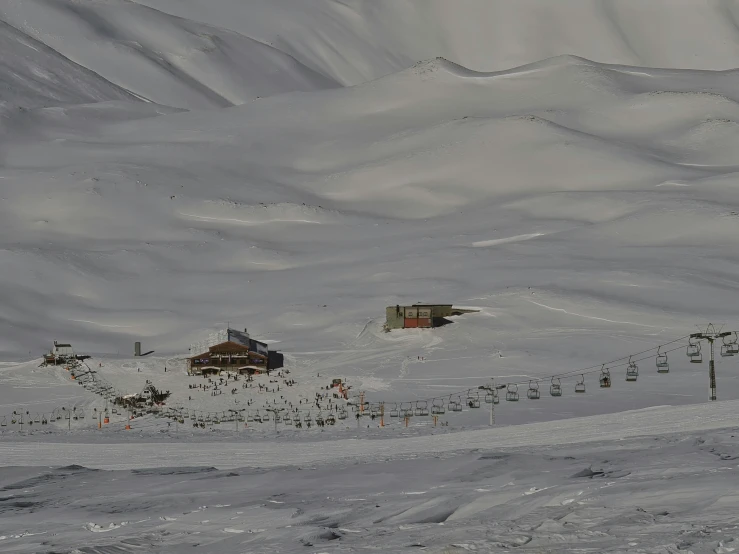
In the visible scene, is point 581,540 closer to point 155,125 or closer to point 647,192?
point 647,192

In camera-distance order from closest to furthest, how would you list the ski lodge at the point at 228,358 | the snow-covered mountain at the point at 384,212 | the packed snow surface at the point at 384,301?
1. the packed snow surface at the point at 384,301
2. the ski lodge at the point at 228,358
3. the snow-covered mountain at the point at 384,212

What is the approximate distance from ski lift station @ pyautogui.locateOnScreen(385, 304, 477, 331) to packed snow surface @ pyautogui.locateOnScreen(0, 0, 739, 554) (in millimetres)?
805

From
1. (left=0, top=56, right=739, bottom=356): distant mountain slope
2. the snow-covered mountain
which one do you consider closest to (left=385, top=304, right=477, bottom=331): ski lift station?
the snow-covered mountain

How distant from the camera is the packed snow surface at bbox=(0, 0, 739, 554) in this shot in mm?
16203

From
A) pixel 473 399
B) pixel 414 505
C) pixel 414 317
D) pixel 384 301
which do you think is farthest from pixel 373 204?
pixel 414 505

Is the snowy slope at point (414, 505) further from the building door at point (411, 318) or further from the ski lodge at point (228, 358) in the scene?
the building door at point (411, 318)

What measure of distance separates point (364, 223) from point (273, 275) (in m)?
21.2

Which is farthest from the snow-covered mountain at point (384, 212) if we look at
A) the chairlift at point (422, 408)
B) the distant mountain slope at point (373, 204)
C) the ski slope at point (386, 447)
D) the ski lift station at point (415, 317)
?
the ski slope at point (386, 447)

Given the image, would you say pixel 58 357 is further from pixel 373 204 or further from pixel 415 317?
pixel 373 204

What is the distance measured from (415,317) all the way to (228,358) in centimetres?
1325

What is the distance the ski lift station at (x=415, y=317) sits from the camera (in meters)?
82.8

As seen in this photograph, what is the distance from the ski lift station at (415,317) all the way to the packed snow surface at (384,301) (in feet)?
2.64

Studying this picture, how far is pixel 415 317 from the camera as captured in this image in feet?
272

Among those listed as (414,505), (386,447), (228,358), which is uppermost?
(228,358)
